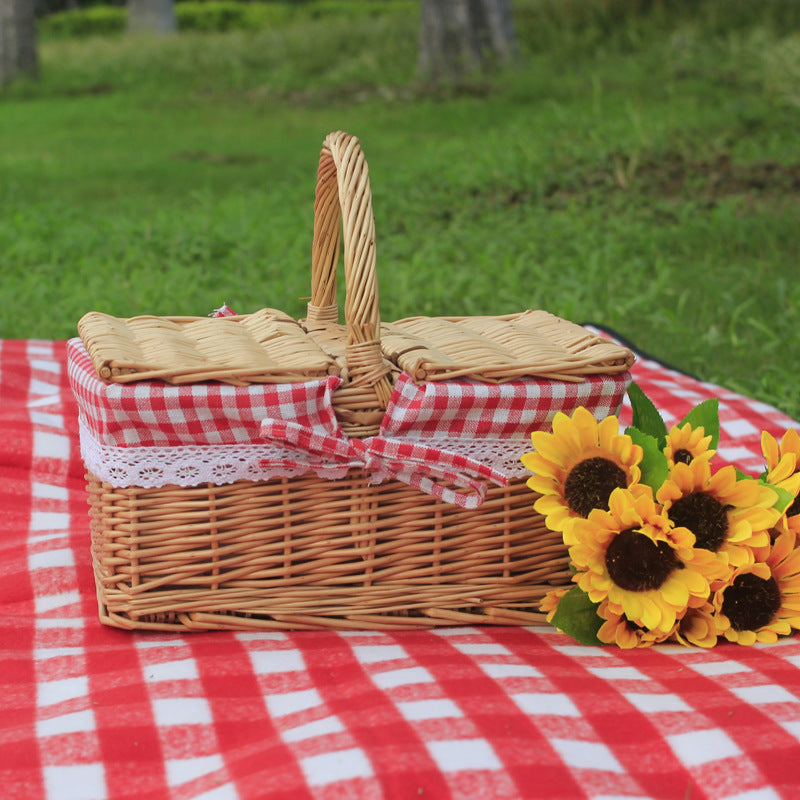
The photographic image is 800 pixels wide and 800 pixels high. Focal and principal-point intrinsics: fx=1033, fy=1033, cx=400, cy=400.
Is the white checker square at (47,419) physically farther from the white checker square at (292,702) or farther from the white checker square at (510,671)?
the white checker square at (510,671)

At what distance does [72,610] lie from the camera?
1.51 m

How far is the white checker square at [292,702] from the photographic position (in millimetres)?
1172

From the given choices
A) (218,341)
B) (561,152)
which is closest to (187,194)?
(561,152)

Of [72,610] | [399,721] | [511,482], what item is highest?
[511,482]

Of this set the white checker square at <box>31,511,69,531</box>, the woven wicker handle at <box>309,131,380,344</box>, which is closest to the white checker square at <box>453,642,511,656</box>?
the woven wicker handle at <box>309,131,380,344</box>

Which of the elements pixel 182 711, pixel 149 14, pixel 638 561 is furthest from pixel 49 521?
pixel 149 14

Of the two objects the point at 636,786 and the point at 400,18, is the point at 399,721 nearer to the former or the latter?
the point at 636,786

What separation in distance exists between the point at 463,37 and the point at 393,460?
7853mm

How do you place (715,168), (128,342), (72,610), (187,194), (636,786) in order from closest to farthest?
1. (636,786)
2. (128,342)
3. (72,610)
4. (715,168)
5. (187,194)

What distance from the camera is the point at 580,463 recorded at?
1.30 metres

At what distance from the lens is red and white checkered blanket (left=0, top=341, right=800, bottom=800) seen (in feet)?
3.37

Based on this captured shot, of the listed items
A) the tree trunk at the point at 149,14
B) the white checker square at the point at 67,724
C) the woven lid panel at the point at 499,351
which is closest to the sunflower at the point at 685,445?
the woven lid panel at the point at 499,351

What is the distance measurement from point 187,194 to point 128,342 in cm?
460

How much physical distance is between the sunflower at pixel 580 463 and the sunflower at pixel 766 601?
0.21 meters
